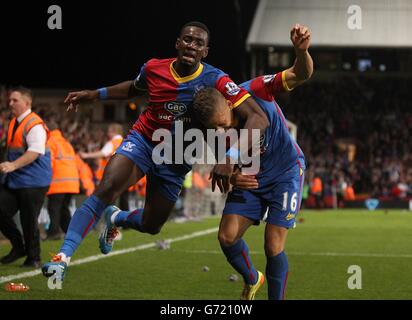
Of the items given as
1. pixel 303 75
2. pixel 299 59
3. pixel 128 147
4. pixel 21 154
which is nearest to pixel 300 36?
pixel 299 59

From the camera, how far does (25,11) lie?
83.9 feet

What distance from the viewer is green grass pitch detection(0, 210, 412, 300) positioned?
302 inches

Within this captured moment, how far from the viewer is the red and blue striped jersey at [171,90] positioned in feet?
22.4

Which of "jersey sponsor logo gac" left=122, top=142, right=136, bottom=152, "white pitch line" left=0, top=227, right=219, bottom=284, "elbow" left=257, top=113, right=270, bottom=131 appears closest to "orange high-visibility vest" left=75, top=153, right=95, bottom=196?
"white pitch line" left=0, top=227, right=219, bottom=284

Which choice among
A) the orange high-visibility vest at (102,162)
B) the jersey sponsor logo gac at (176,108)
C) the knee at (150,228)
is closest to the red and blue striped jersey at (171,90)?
the jersey sponsor logo gac at (176,108)

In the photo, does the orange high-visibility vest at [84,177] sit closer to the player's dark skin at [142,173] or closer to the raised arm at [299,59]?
the player's dark skin at [142,173]

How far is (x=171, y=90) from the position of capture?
22.6 feet

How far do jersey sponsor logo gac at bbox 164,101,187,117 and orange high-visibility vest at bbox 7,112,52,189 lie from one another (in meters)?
2.95

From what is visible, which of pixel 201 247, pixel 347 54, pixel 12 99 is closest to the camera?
pixel 12 99

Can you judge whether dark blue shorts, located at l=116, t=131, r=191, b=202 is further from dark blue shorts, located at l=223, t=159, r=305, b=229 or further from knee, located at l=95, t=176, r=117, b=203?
dark blue shorts, located at l=223, t=159, r=305, b=229

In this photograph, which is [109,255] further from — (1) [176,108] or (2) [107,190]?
Result: (1) [176,108]

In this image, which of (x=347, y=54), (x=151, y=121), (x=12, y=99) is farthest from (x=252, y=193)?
(x=347, y=54)

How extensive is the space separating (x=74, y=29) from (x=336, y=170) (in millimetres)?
16625

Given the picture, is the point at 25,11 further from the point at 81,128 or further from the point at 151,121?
the point at 151,121
